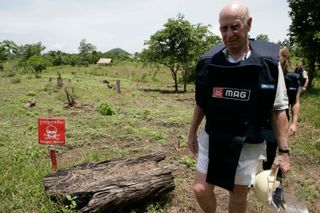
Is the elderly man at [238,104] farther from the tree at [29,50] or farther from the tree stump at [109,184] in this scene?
the tree at [29,50]

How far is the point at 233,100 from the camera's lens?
7.94ft

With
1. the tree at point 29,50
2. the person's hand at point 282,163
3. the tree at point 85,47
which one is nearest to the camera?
the person's hand at point 282,163

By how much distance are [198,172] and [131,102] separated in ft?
32.9

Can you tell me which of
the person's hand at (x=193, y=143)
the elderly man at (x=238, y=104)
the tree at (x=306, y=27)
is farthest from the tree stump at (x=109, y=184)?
the tree at (x=306, y=27)

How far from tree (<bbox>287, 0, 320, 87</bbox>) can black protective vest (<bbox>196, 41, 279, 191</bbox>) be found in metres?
13.2

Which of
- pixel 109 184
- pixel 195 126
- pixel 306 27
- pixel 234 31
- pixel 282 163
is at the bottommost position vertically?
pixel 109 184

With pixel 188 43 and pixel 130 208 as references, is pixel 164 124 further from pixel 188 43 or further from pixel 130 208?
pixel 188 43

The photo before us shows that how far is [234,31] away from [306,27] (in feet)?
47.7

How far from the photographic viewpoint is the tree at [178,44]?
1819cm

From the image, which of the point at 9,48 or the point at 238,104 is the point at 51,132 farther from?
the point at 9,48

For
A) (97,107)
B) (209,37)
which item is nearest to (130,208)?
(97,107)

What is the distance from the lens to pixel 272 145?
141 inches

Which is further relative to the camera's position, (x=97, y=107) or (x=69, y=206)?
(x=97, y=107)

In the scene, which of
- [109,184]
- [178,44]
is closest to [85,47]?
[178,44]
